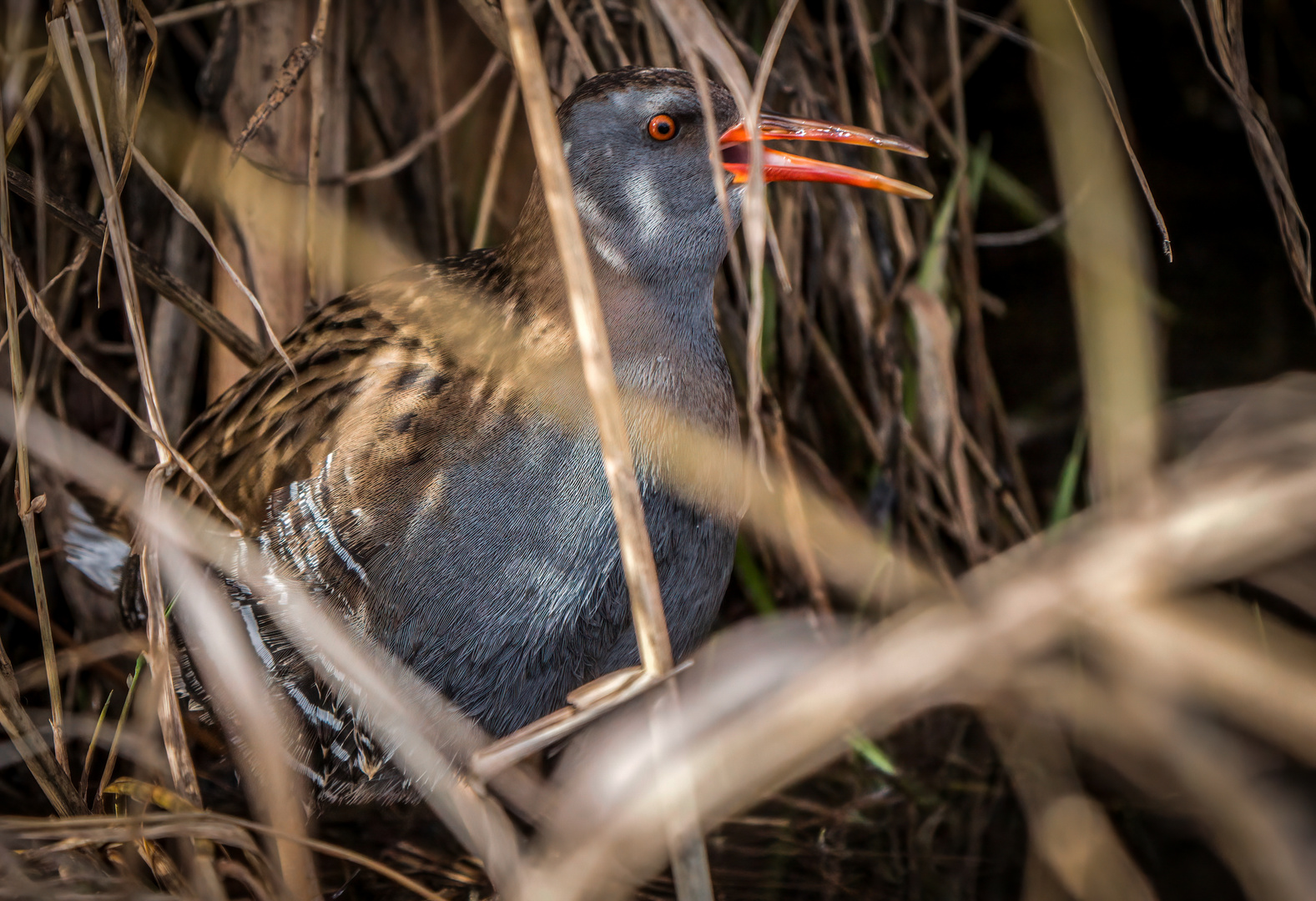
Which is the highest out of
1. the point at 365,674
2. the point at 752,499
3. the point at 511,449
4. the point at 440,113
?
the point at 440,113

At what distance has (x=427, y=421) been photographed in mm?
1524

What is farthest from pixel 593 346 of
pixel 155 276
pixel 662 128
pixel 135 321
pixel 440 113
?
pixel 440 113

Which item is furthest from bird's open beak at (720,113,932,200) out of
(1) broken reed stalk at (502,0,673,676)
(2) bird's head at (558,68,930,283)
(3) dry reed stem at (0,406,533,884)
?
(3) dry reed stem at (0,406,533,884)

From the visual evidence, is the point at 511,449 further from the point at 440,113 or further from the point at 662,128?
the point at 440,113

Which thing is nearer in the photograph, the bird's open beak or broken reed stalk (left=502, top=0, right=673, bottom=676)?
broken reed stalk (left=502, top=0, right=673, bottom=676)

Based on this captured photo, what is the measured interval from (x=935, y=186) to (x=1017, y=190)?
0.19m

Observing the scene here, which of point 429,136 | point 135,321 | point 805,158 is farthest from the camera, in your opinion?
point 429,136

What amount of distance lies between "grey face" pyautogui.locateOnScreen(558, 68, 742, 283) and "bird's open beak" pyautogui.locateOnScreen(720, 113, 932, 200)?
1.3 inches

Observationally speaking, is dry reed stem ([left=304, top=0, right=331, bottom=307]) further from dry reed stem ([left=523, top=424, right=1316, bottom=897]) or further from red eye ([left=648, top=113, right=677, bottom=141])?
dry reed stem ([left=523, top=424, right=1316, bottom=897])

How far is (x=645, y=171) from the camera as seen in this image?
1632 mm

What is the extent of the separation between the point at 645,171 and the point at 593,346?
656mm

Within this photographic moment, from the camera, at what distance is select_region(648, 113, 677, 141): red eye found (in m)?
1.61

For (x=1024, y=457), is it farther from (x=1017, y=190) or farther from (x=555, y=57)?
(x=555, y=57)

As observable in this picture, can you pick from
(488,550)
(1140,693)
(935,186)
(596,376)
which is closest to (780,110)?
(935,186)
